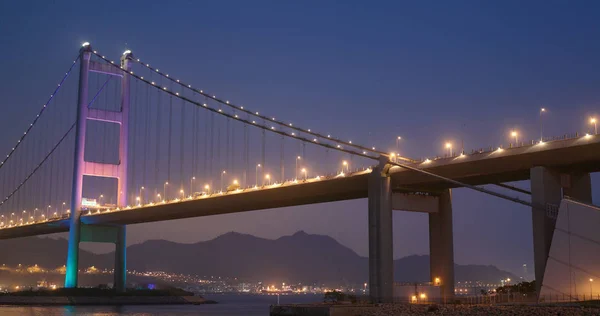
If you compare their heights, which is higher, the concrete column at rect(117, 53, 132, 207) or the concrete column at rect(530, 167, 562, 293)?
the concrete column at rect(117, 53, 132, 207)

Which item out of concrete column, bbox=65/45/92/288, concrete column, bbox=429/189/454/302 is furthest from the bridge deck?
concrete column, bbox=429/189/454/302

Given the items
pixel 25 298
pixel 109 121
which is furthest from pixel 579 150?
pixel 25 298

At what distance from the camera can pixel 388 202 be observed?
148 ft

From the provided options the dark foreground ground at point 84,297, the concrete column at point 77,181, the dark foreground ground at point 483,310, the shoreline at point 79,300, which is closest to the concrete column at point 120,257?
the dark foreground ground at point 84,297

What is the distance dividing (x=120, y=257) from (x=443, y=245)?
3555 cm

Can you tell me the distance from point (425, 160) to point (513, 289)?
34.9ft

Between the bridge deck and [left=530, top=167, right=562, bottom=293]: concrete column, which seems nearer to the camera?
[left=530, top=167, right=562, bottom=293]: concrete column

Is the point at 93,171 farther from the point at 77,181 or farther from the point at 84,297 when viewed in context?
the point at 84,297

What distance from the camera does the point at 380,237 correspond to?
44438mm

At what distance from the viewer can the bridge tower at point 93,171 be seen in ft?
232

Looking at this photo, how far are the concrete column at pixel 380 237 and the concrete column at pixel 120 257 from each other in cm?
3441

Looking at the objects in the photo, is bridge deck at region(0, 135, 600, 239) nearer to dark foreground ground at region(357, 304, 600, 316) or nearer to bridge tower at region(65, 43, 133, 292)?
bridge tower at region(65, 43, 133, 292)

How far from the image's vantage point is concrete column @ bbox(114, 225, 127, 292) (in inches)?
2901

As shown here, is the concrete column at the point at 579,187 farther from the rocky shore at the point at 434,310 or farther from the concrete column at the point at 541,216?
the rocky shore at the point at 434,310
